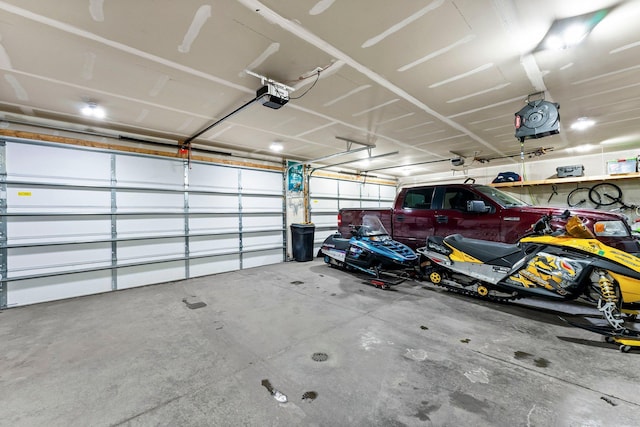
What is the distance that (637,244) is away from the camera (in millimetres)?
3225

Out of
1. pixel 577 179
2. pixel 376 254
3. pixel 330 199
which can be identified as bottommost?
pixel 376 254

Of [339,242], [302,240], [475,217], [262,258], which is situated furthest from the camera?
[302,240]

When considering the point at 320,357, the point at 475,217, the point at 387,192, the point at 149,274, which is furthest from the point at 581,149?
the point at 149,274

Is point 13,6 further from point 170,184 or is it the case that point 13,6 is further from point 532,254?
point 532,254

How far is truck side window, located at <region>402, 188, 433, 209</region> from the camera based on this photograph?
4.93m

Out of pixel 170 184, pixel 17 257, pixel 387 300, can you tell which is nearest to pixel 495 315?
pixel 387 300

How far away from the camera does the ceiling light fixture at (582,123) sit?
13.9ft

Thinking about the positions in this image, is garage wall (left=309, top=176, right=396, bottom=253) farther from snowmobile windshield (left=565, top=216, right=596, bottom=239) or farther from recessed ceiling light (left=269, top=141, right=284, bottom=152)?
snowmobile windshield (left=565, top=216, right=596, bottom=239)

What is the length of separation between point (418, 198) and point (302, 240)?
10.7 ft

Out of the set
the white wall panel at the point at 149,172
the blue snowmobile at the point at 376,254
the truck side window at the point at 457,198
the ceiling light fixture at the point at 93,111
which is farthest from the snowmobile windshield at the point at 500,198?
→ the ceiling light fixture at the point at 93,111

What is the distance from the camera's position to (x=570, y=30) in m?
2.04

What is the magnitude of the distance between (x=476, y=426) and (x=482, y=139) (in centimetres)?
540

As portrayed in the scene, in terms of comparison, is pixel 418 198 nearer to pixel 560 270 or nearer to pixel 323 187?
pixel 560 270

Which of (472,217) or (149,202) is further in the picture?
(149,202)
